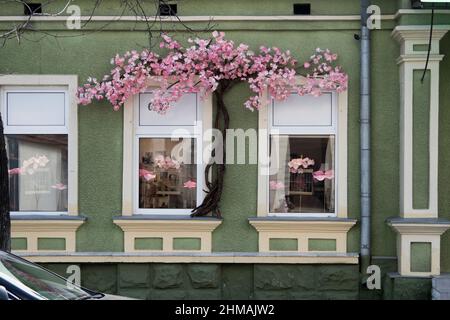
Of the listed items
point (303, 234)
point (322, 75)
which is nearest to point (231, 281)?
point (303, 234)

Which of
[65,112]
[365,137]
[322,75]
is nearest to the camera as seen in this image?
[365,137]

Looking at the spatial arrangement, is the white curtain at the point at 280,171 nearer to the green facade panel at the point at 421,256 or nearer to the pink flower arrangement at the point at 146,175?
the pink flower arrangement at the point at 146,175

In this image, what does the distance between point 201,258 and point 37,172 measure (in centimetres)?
275

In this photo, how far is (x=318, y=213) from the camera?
1066 cm

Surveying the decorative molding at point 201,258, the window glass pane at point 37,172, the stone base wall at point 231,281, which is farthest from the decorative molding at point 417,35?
the window glass pane at point 37,172

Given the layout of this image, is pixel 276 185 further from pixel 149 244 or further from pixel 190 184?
pixel 149 244

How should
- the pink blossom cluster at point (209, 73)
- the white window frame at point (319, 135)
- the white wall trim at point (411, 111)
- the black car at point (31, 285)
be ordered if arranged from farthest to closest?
the white window frame at point (319, 135) < the pink blossom cluster at point (209, 73) < the white wall trim at point (411, 111) < the black car at point (31, 285)

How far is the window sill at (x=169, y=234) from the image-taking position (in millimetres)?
10469

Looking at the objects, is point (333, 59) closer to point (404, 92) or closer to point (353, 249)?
point (404, 92)

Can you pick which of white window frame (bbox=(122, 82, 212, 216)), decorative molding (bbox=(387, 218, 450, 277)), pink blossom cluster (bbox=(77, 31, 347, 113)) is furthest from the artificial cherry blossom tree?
decorative molding (bbox=(387, 218, 450, 277))

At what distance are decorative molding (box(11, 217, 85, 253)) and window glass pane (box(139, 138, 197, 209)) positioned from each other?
104cm

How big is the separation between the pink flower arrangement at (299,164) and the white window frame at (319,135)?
35cm

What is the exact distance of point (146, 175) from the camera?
1074 centimetres
